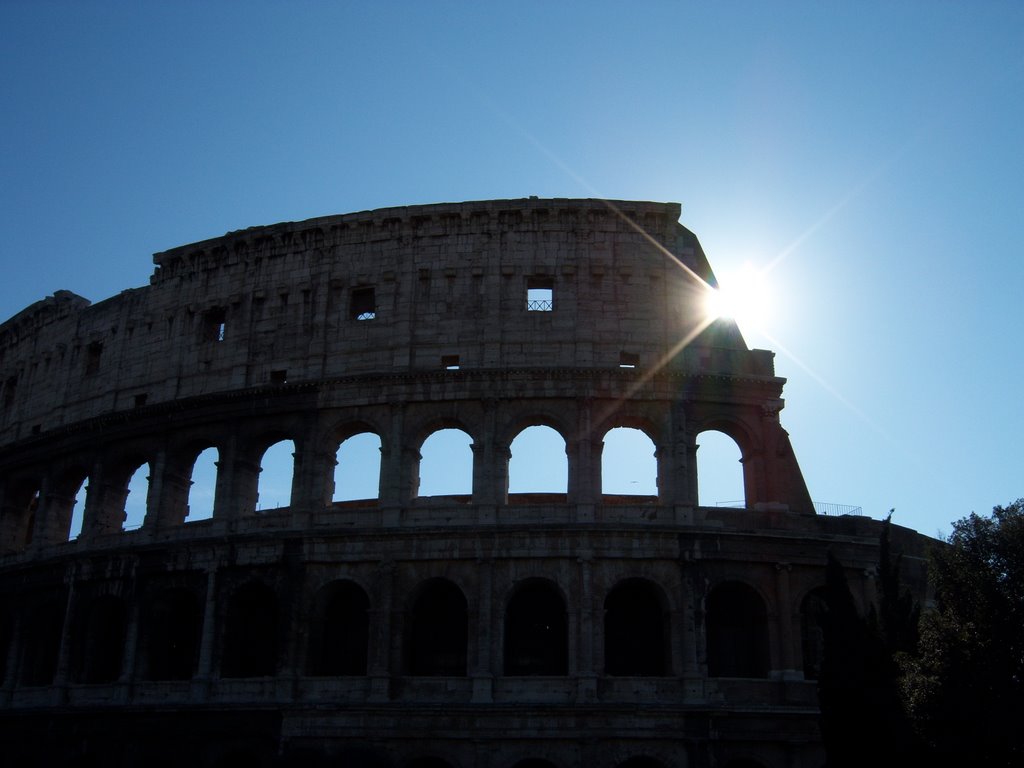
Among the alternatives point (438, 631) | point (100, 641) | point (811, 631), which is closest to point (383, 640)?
point (438, 631)

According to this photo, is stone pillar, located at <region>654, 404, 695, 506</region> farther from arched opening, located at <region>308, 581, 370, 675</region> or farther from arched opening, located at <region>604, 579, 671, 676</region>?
arched opening, located at <region>308, 581, 370, 675</region>

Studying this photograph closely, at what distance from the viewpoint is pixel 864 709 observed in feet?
69.5

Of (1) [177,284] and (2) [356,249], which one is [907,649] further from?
(1) [177,284]

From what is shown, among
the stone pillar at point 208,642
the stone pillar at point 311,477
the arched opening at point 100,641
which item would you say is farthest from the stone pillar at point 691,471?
the arched opening at point 100,641

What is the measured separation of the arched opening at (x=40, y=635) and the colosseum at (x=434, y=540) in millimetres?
91

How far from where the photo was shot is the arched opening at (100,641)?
3005 cm

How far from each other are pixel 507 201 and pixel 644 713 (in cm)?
1430

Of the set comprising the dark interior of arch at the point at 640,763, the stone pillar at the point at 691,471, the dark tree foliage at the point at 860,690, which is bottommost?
the dark interior of arch at the point at 640,763

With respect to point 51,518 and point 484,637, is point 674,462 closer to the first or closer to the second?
point 484,637

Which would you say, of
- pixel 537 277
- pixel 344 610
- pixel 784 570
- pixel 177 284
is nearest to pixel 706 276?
pixel 537 277

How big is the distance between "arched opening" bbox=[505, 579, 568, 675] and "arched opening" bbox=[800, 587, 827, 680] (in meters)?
6.09

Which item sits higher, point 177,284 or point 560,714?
point 177,284

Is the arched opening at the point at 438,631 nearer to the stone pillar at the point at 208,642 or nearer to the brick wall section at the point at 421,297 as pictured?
the stone pillar at the point at 208,642

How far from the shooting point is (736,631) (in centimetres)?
2708
